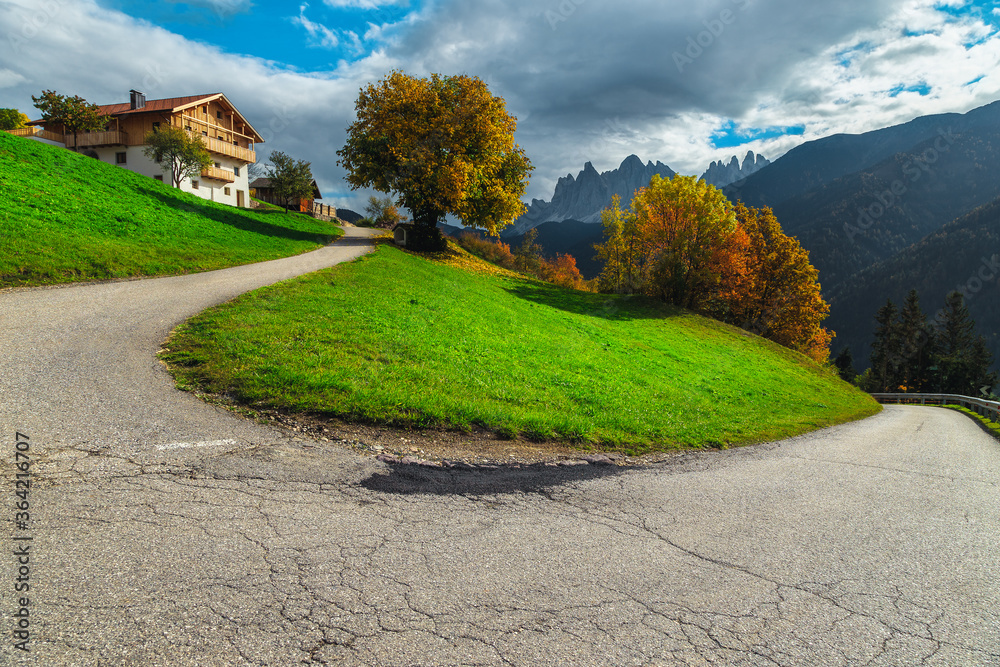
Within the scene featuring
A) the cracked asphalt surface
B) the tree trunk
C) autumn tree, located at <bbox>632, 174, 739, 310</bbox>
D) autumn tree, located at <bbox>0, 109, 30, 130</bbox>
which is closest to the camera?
the cracked asphalt surface

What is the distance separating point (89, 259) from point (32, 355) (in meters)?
9.30

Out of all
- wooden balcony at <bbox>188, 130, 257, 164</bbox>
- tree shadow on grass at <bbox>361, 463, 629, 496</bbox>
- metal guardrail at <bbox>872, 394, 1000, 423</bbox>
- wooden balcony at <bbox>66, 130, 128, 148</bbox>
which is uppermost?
wooden balcony at <bbox>188, 130, 257, 164</bbox>

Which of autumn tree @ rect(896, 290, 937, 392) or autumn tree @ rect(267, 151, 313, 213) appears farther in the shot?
autumn tree @ rect(896, 290, 937, 392)

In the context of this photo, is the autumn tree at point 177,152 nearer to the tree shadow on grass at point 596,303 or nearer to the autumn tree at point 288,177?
the autumn tree at point 288,177

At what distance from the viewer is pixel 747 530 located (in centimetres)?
528

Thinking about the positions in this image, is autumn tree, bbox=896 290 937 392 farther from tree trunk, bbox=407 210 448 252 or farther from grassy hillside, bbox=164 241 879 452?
tree trunk, bbox=407 210 448 252

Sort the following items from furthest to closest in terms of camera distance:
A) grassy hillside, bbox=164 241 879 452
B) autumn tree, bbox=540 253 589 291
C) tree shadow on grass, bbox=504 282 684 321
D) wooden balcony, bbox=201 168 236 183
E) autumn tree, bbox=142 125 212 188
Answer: autumn tree, bbox=540 253 589 291 → wooden balcony, bbox=201 168 236 183 → autumn tree, bbox=142 125 212 188 → tree shadow on grass, bbox=504 282 684 321 → grassy hillside, bbox=164 241 879 452

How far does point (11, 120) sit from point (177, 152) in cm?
3598

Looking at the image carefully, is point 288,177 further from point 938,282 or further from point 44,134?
point 938,282

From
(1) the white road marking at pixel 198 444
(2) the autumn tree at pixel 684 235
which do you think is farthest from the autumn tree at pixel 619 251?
(1) the white road marking at pixel 198 444

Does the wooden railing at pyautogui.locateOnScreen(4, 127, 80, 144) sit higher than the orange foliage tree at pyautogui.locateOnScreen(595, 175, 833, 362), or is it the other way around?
the wooden railing at pyautogui.locateOnScreen(4, 127, 80, 144)

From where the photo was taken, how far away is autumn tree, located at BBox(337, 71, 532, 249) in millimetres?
31031

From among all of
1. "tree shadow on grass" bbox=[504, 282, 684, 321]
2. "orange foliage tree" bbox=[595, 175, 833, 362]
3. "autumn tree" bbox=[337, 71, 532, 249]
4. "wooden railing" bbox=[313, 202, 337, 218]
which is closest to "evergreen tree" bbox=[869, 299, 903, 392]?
"orange foliage tree" bbox=[595, 175, 833, 362]

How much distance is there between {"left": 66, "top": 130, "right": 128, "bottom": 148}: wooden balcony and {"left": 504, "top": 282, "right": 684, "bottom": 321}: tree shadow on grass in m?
42.3
